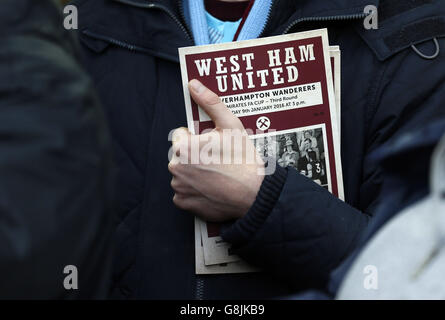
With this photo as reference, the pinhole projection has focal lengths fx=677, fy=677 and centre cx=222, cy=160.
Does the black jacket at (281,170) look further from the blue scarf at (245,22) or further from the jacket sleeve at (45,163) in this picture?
the jacket sleeve at (45,163)

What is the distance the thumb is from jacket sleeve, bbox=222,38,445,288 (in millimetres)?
142

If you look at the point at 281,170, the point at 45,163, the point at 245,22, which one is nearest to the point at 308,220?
the point at 281,170

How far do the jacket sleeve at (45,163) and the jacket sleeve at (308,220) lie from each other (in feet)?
1.88

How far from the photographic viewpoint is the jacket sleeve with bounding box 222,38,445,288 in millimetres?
1419

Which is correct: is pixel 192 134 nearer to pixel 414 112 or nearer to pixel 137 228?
pixel 137 228

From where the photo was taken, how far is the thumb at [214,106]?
1443 millimetres

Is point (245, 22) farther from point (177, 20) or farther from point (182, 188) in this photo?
point (182, 188)

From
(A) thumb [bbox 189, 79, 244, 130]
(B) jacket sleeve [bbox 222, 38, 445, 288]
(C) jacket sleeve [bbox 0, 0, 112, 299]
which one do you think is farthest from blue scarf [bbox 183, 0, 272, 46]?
(C) jacket sleeve [bbox 0, 0, 112, 299]

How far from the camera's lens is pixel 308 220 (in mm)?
1430

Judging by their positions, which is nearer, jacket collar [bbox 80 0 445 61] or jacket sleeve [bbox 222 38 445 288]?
jacket sleeve [bbox 222 38 445 288]

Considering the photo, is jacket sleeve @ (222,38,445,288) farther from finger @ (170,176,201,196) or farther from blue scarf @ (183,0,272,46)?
blue scarf @ (183,0,272,46)

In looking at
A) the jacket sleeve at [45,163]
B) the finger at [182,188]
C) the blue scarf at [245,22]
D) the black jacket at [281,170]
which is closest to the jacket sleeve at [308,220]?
the black jacket at [281,170]

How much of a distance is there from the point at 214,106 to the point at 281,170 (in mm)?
198

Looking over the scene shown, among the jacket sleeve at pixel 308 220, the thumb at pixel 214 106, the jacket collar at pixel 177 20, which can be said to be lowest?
the jacket sleeve at pixel 308 220
